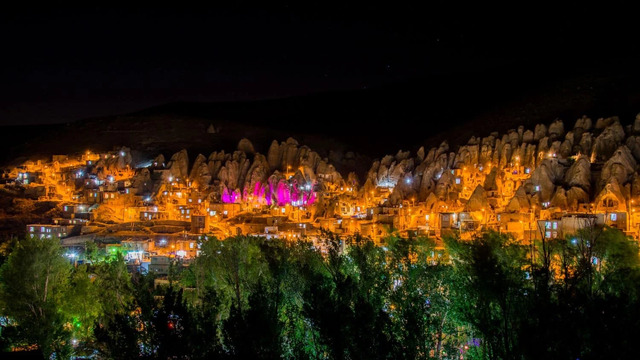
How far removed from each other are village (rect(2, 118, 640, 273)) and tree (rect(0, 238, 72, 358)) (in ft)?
63.3

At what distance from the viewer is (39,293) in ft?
120

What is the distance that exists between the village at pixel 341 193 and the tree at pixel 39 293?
63.3ft

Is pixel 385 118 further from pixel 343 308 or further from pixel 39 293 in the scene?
pixel 343 308

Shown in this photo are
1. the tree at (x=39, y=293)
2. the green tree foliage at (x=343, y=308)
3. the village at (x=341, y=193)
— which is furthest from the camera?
the village at (x=341, y=193)

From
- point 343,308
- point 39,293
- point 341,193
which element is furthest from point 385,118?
point 343,308

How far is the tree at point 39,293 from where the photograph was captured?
3148 cm

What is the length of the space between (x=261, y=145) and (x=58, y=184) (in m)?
42.4

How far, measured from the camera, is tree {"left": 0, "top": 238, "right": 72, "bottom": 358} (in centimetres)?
3148

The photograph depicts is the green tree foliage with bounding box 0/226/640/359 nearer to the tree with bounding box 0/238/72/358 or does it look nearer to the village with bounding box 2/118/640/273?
the tree with bounding box 0/238/72/358

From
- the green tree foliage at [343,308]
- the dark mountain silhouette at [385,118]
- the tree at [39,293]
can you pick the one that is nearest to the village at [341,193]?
the green tree foliage at [343,308]

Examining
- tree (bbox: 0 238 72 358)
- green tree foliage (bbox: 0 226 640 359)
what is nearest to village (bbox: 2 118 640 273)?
green tree foliage (bbox: 0 226 640 359)

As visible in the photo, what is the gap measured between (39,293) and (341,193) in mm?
54008

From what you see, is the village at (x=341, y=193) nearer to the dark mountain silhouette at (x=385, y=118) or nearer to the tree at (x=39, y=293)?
the dark mountain silhouette at (x=385, y=118)

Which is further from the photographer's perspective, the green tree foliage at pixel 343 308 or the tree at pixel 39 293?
the tree at pixel 39 293
